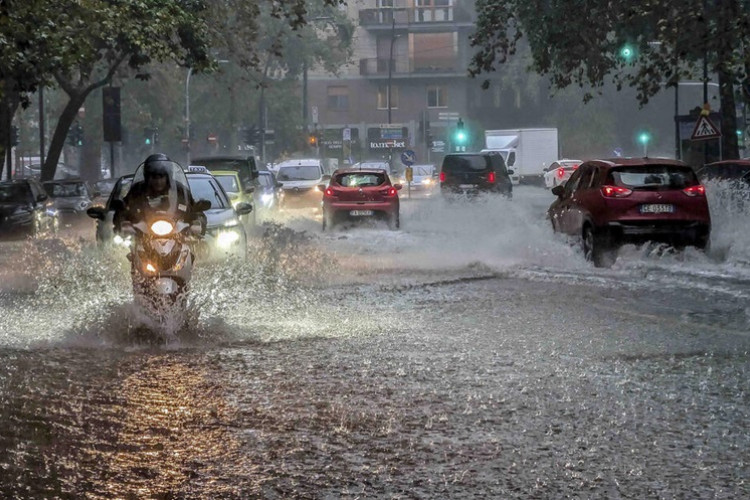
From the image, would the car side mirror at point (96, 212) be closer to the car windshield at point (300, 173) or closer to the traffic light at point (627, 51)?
the traffic light at point (627, 51)

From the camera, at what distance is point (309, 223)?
1417 inches

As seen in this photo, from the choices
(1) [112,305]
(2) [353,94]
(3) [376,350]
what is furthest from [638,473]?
(2) [353,94]

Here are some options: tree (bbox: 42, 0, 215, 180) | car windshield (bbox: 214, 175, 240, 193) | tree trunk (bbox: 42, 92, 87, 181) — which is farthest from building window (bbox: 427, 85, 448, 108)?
car windshield (bbox: 214, 175, 240, 193)

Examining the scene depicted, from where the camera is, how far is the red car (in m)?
31.4

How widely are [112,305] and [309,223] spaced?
22.7m

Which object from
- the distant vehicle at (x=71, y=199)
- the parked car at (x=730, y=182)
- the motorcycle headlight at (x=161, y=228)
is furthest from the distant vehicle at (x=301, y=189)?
the motorcycle headlight at (x=161, y=228)

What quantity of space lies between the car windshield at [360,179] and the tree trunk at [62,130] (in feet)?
46.1

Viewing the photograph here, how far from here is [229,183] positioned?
96.4ft

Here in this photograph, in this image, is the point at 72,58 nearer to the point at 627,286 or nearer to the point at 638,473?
the point at 627,286

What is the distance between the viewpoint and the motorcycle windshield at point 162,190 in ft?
39.8

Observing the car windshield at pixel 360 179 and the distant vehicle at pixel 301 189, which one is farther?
the distant vehicle at pixel 301 189

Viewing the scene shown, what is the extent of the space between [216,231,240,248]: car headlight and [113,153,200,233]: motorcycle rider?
Result: 5.85 metres

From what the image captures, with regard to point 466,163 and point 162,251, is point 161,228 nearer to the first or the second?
point 162,251

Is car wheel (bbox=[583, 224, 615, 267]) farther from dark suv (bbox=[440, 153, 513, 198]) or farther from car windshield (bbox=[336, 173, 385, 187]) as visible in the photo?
dark suv (bbox=[440, 153, 513, 198])
